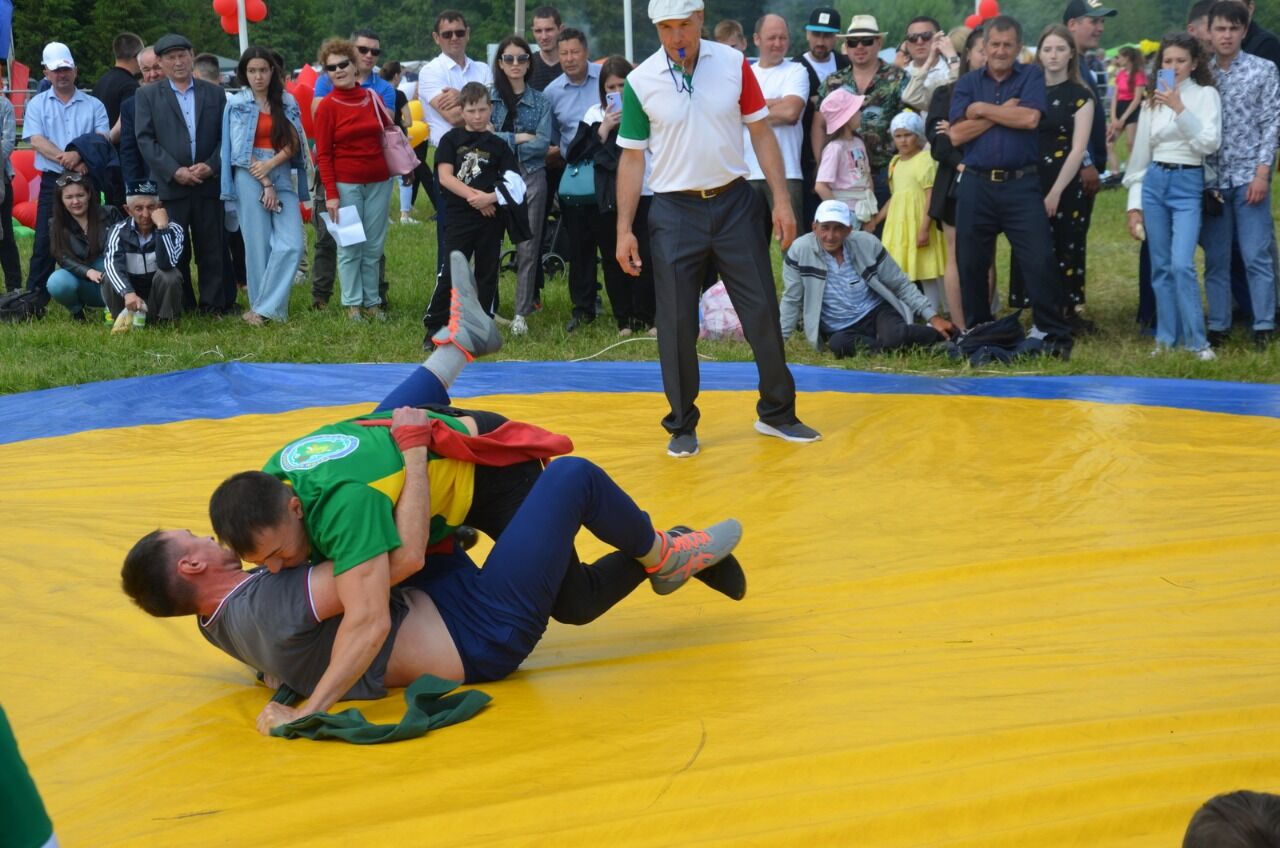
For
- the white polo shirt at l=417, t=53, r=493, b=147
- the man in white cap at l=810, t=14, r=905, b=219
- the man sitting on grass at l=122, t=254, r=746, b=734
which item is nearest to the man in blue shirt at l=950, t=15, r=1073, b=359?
the man in white cap at l=810, t=14, r=905, b=219

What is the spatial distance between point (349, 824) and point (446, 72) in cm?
768

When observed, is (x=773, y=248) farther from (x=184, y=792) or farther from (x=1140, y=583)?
(x=184, y=792)

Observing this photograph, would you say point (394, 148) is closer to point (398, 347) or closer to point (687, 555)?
point (398, 347)

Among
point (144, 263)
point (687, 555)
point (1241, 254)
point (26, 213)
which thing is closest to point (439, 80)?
point (144, 263)

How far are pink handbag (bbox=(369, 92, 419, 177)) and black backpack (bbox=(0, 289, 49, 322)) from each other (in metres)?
2.66

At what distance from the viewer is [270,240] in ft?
32.8

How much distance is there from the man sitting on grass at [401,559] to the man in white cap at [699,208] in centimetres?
216

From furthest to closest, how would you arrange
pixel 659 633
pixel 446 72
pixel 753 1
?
pixel 753 1 → pixel 446 72 → pixel 659 633

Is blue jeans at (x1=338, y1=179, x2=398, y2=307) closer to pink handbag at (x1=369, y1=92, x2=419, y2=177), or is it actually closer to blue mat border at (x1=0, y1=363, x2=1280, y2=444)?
pink handbag at (x1=369, y1=92, x2=419, y2=177)

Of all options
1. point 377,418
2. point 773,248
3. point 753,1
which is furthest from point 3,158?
point 753,1

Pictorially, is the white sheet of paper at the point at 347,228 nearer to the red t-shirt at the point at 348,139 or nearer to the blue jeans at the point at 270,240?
the red t-shirt at the point at 348,139

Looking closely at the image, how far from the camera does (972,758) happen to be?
10.4 ft

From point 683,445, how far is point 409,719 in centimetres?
288

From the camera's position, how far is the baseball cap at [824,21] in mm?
9867
